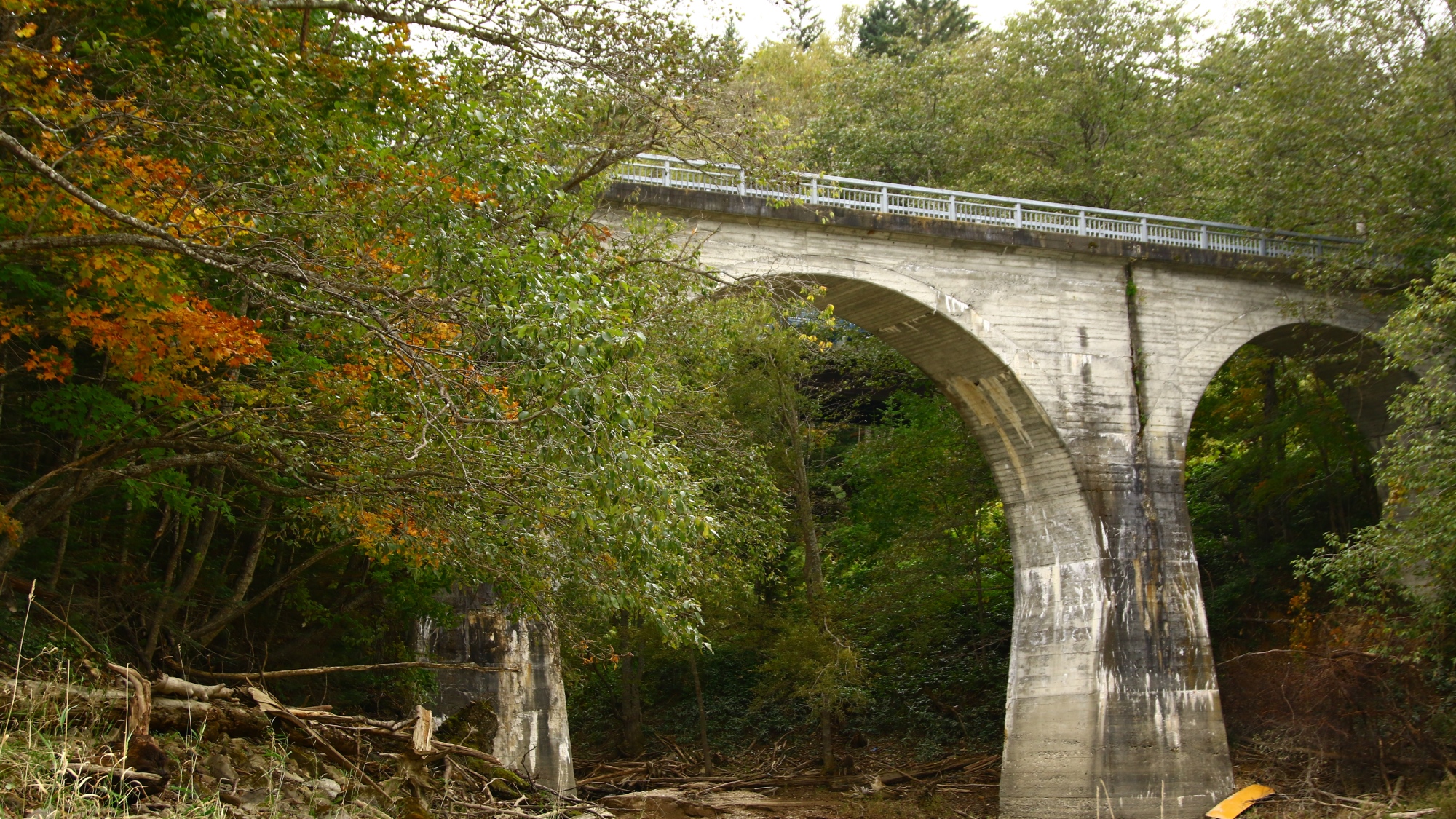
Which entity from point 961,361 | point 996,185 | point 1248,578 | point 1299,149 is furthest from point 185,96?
point 1248,578

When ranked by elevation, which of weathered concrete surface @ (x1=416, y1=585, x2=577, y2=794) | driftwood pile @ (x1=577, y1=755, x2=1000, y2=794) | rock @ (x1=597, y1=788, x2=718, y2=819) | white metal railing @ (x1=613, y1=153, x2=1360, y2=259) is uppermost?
white metal railing @ (x1=613, y1=153, x2=1360, y2=259)

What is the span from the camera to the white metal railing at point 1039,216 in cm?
1330

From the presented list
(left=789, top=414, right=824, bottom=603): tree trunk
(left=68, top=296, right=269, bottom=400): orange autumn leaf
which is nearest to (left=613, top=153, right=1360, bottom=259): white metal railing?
(left=789, top=414, right=824, bottom=603): tree trunk

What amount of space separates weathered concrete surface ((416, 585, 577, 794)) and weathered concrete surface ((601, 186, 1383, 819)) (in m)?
4.61

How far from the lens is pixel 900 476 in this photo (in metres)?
18.6

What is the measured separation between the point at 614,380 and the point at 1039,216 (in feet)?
34.5

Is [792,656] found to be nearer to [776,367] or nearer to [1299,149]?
[776,367]

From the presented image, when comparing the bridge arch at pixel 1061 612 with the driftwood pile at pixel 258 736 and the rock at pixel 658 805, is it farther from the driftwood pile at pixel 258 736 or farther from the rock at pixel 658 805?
the driftwood pile at pixel 258 736

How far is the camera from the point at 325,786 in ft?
17.4

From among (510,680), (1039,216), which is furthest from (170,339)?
(1039,216)

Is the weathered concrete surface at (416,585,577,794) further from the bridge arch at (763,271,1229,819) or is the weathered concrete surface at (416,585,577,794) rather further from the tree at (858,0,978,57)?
the tree at (858,0,978,57)

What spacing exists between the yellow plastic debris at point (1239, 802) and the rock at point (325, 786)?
11149 millimetres

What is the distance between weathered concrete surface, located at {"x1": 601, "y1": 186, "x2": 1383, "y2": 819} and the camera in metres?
13.8

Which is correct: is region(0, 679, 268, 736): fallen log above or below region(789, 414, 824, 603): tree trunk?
below
